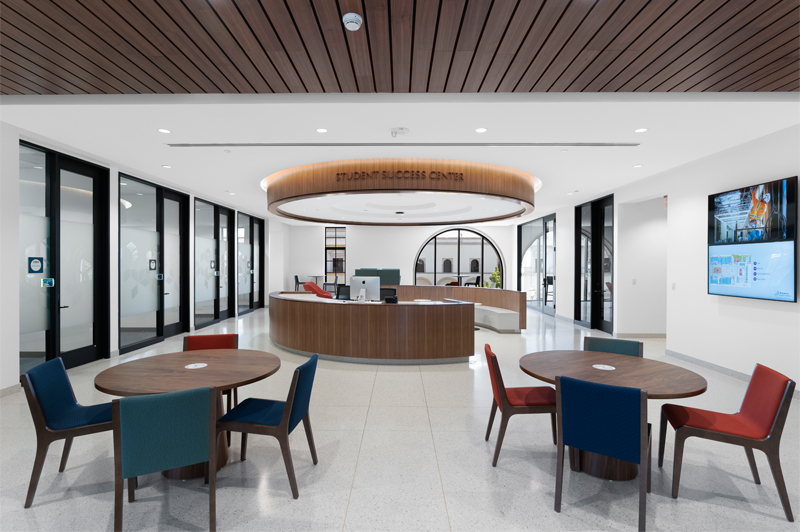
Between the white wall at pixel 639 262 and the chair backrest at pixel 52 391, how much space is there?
28.6ft

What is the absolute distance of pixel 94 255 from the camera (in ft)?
20.3

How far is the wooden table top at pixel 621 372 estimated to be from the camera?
2.63 metres

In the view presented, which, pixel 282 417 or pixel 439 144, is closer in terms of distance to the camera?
pixel 282 417

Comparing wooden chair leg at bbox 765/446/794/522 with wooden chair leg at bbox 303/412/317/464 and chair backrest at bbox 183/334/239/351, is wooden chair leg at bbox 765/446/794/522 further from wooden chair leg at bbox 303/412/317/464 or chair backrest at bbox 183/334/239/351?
chair backrest at bbox 183/334/239/351

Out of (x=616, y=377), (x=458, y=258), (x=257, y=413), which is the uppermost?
(x=458, y=258)

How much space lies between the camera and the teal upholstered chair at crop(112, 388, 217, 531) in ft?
7.12

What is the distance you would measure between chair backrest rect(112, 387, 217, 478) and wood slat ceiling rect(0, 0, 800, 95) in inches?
91.1

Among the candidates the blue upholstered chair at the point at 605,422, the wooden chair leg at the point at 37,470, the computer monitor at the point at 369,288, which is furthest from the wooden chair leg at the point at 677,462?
the computer monitor at the point at 369,288

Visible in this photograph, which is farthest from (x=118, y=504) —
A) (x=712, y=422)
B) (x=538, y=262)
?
(x=538, y=262)

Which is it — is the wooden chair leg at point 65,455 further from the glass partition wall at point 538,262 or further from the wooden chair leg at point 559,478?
the glass partition wall at point 538,262

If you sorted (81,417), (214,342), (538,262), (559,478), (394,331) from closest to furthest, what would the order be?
(559,478)
(81,417)
(214,342)
(394,331)
(538,262)

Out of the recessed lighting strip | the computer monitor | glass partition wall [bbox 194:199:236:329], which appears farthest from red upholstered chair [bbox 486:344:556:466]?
glass partition wall [bbox 194:199:236:329]

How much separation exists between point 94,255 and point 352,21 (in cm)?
582

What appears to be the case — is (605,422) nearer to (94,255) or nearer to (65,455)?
(65,455)
